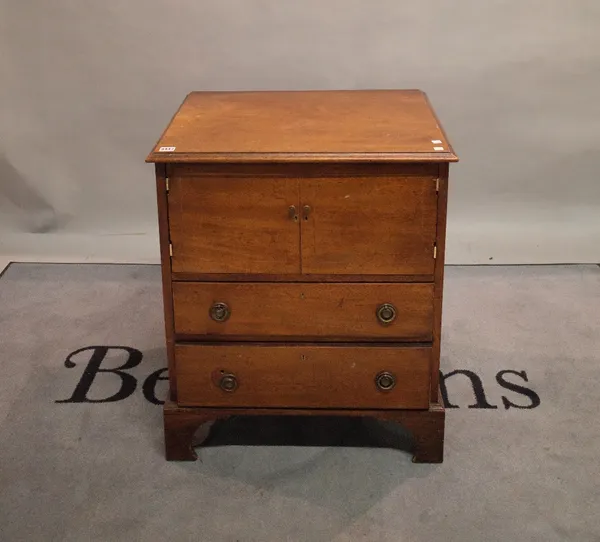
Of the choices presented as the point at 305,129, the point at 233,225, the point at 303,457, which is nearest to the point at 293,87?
the point at 305,129

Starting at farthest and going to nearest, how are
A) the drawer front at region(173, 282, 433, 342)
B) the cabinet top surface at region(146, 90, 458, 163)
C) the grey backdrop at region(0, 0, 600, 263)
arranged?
the grey backdrop at region(0, 0, 600, 263), the drawer front at region(173, 282, 433, 342), the cabinet top surface at region(146, 90, 458, 163)

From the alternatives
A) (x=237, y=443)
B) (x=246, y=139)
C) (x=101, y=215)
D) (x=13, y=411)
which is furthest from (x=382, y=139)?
(x=101, y=215)

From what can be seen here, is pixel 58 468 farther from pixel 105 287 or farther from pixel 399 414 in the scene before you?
pixel 105 287

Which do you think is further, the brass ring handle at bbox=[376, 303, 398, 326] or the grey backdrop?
the grey backdrop

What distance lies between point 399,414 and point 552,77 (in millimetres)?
1443

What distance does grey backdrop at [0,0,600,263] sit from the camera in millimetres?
2758

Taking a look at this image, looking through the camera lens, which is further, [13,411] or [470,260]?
[470,260]

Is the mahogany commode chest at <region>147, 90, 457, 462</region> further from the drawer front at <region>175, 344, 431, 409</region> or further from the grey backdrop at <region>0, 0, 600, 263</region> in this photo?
the grey backdrop at <region>0, 0, 600, 263</region>

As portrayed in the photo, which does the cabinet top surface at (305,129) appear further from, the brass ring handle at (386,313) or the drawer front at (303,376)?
the drawer front at (303,376)

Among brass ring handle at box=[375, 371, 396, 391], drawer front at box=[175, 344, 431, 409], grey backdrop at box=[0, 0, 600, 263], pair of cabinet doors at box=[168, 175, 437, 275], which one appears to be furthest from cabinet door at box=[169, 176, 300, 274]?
grey backdrop at box=[0, 0, 600, 263]

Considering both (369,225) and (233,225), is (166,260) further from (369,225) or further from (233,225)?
(369,225)

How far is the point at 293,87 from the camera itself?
9.31 feet

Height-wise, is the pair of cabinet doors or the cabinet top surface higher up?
the cabinet top surface

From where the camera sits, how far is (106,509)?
1.82 meters
